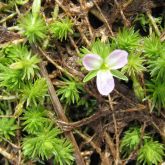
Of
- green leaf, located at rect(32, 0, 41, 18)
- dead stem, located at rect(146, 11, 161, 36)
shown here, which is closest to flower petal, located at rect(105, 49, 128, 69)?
dead stem, located at rect(146, 11, 161, 36)

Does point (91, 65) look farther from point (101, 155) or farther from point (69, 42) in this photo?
point (101, 155)

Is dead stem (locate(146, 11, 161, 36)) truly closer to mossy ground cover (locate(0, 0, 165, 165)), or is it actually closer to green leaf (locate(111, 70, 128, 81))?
mossy ground cover (locate(0, 0, 165, 165))

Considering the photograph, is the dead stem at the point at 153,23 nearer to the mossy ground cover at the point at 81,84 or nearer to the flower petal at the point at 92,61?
the mossy ground cover at the point at 81,84

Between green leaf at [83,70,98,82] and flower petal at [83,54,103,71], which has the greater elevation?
flower petal at [83,54,103,71]

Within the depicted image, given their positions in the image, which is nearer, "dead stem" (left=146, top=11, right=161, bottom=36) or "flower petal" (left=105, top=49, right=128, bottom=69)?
"flower petal" (left=105, top=49, right=128, bottom=69)

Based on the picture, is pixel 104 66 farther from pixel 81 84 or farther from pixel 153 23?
pixel 153 23

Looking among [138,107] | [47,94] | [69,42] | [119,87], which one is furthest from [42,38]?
[138,107]

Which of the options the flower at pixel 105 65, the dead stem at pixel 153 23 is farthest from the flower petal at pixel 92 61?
the dead stem at pixel 153 23
